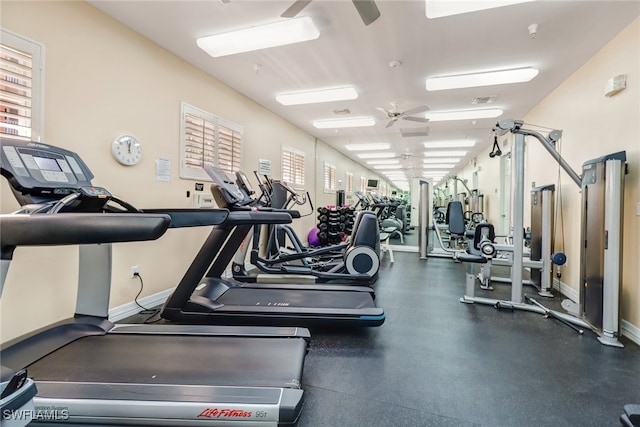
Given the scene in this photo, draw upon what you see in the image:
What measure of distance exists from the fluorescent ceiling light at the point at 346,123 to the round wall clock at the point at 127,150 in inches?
144

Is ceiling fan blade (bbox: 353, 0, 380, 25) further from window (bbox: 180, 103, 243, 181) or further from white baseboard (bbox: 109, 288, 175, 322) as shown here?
white baseboard (bbox: 109, 288, 175, 322)

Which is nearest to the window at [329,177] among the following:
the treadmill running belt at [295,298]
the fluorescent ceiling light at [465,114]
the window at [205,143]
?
the fluorescent ceiling light at [465,114]

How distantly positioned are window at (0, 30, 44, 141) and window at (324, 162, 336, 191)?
247 inches

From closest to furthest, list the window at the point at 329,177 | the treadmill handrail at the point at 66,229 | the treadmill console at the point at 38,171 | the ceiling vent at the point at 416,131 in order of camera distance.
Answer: the treadmill handrail at the point at 66,229 → the treadmill console at the point at 38,171 → the ceiling vent at the point at 416,131 → the window at the point at 329,177

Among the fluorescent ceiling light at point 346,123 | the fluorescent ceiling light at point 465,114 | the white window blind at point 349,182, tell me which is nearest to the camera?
the fluorescent ceiling light at point 465,114

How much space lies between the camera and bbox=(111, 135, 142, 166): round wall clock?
8.75ft

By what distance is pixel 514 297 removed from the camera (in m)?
3.12

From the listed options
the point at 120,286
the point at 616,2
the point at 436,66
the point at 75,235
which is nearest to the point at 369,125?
the point at 436,66

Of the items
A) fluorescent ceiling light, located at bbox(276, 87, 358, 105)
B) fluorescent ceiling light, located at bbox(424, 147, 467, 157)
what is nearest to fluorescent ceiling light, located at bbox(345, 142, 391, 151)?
fluorescent ceiling light, located at bbox(424, 147, 467, 157)

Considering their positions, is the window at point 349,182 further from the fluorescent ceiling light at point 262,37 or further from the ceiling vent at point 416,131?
the fluorescent ceiling light at point 262,37

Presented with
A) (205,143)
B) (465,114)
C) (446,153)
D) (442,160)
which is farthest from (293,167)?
(442,160)

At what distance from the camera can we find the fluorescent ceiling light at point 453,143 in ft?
22.7

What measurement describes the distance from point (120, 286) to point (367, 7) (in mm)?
3169

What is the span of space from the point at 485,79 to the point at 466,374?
3.45 meters
